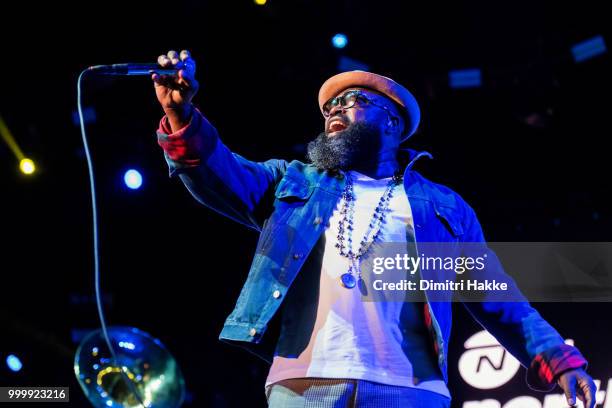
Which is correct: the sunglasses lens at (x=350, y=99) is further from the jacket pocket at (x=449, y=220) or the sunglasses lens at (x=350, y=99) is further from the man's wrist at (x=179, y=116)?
the man's wrist at (x=179, y=116)

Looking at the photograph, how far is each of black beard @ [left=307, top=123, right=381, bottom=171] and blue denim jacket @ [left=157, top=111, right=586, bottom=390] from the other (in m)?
0.07

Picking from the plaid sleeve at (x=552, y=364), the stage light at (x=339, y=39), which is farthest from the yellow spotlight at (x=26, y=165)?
the plaid sleeve at (x=552, y=364)

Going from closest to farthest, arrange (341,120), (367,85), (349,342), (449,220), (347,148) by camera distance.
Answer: (349,342), (449,220), (347,148), (341,120), (367,85)

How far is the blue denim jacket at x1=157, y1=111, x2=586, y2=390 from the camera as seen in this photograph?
246 centimetres

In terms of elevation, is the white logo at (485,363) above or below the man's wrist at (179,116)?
below

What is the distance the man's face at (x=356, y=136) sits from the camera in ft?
9.92

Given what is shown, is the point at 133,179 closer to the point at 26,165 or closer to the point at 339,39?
the point at 26,165

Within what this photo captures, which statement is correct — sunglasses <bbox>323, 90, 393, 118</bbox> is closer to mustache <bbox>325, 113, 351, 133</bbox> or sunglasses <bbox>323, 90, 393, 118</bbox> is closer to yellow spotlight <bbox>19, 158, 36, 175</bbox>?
mustache <bbox>325, 113, 351, 133</bbox>

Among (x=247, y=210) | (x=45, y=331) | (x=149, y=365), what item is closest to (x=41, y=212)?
(x=45, y=331)

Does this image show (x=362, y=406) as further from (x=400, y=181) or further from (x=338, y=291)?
(x=400, y=181)

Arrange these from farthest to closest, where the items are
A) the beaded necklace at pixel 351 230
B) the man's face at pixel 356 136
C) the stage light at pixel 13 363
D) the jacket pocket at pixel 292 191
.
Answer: the stage light at pixel 13 363 < the man's face at pixel 356 136 < the jacket pocket at pixel 292 191 < the beaded necklace at pixel 351 230

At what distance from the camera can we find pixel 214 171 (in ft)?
8.22

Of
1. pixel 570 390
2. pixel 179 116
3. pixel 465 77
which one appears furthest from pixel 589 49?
pixel 179 116

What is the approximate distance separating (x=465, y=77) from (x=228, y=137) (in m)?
1.80
